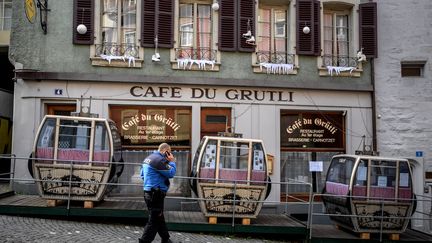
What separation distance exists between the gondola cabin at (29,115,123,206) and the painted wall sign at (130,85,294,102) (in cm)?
350

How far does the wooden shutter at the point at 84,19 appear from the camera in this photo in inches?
570

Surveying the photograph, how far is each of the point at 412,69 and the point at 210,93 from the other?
6997 mm

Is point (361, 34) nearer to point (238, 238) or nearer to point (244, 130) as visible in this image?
point (244, 130)

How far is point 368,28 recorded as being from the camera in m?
16.0

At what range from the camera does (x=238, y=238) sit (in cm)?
1100

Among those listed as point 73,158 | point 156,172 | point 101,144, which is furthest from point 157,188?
point 73,158

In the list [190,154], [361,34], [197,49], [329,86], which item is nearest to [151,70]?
[197,49]

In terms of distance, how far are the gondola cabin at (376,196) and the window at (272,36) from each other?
510 cm

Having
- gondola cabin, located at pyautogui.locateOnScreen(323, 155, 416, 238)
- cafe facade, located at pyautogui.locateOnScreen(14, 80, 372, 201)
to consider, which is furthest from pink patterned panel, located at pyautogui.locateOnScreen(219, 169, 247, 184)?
cafe facade, located at pyautogui.locateOnScreen(14, 80, 372, 201)

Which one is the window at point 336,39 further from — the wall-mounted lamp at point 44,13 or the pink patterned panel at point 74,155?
the wall-mounted lamp at point 44,13

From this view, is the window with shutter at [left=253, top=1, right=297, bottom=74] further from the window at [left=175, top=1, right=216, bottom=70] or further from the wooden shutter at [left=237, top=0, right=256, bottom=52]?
the window at [left=175, top=1, right=216, bottom=70]

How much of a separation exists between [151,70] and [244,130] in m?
3.45

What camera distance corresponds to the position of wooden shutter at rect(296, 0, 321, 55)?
15656 mm

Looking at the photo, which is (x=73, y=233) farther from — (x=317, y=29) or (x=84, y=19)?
(x=317, y=29)
